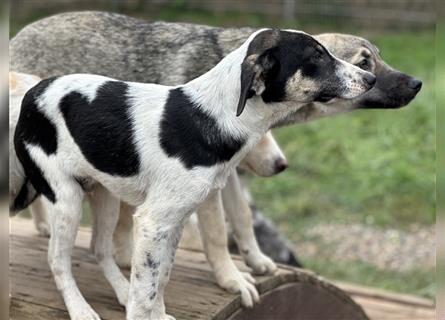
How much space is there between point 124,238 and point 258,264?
2.26ft

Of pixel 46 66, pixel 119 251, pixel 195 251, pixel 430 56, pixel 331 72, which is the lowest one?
pixel 430 56

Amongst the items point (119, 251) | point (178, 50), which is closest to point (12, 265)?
point (119, 251)

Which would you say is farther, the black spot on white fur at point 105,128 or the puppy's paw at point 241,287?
the puppy's paw at point 241,287

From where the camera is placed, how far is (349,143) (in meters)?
10.0

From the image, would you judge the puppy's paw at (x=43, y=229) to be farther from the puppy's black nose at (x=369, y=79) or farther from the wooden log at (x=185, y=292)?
the puppy's black nose at (x=369, y=79)

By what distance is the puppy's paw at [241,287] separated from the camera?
415 centimetres

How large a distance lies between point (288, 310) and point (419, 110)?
256 inches

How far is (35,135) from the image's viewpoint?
352cm

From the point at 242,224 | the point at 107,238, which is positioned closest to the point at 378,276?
the point at 242,224

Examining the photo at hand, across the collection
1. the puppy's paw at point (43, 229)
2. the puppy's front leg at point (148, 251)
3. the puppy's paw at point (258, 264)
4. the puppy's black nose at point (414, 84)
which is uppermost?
the puppy's black nose at point (414, 84)

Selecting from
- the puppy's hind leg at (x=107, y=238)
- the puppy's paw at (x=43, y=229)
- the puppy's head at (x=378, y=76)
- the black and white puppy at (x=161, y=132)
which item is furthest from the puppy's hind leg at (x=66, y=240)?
the puppy's head at (x=378, y=76)

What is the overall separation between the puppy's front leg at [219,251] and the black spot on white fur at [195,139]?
792 mm

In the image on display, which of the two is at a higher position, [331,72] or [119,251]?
[331,72]

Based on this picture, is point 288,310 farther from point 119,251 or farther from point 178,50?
point 178,50
